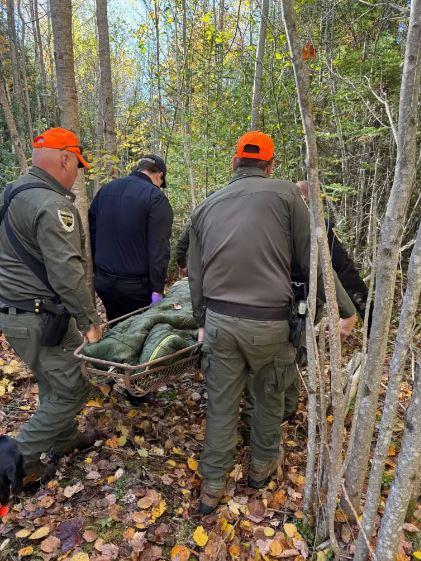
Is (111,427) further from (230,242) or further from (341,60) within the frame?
(341,60)

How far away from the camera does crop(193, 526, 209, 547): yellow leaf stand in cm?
248

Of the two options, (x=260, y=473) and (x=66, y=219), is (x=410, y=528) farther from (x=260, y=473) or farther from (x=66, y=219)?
(x=66, y=219)

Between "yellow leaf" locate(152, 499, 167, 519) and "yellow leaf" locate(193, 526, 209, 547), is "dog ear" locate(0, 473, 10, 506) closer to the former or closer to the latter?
"yellow leaf" locate(152, 499, 167, 519)

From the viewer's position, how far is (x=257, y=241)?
2.52 m

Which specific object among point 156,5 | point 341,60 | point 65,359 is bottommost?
point 65,359

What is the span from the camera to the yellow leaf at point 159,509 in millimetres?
2619

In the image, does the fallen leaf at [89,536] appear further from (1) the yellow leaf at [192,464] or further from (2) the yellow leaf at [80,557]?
(1) the yellow leaf at [192,464]

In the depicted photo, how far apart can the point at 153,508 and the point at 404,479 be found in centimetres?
165

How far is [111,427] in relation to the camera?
11.5ft

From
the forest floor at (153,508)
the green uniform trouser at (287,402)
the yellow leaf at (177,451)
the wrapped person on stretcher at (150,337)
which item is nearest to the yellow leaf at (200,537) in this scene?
the forest floor at (153,508)

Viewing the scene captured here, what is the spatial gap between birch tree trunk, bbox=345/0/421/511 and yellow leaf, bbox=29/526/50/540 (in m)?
1.87

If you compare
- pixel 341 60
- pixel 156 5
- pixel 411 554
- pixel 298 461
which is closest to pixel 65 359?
pixel 298 461

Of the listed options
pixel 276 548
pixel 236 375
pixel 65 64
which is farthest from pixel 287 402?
pixel 65 64

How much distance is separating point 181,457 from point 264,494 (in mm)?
712
